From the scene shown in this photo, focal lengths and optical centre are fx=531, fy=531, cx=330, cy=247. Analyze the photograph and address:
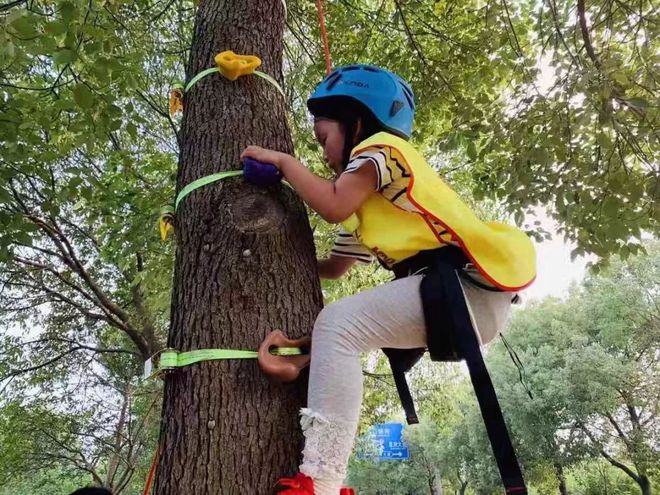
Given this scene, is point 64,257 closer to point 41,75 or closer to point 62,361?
point 62,361

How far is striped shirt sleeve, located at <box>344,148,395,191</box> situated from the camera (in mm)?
1653

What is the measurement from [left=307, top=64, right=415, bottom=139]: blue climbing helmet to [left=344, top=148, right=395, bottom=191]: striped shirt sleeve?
0.33m

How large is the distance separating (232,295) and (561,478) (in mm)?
24098

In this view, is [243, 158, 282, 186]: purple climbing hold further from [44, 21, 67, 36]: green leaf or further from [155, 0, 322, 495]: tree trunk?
[44, 21, 67, 36]: green leaf

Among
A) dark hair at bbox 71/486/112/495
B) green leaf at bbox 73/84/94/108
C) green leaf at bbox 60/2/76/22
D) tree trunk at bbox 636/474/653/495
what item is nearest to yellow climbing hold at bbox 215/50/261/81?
green leaf at bbox 60/2/76/22

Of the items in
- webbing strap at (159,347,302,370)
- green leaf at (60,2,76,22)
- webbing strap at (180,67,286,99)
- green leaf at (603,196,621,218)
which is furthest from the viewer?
green leaf at (603,196,621,218)

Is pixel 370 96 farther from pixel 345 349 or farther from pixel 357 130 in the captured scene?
pixel 345 349

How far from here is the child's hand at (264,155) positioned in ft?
5.86

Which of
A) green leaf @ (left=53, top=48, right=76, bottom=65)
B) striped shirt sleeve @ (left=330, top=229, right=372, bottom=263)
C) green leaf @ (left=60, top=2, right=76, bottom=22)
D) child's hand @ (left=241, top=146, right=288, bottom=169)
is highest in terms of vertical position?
green leaf @ (left=60, top=2, right=76, bottom=22)

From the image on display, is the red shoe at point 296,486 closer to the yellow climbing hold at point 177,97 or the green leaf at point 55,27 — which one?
the yellow climbing hold at point 177,97

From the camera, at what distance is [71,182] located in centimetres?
379

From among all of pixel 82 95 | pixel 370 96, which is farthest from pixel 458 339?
pixel 82 95

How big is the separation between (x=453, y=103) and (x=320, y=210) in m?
3.91

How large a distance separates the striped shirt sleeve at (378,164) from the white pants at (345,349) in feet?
1.03
